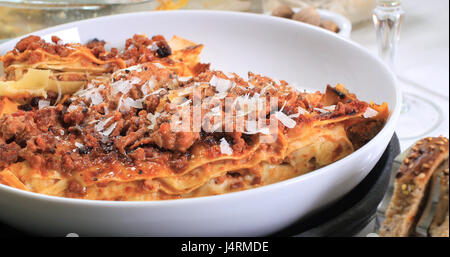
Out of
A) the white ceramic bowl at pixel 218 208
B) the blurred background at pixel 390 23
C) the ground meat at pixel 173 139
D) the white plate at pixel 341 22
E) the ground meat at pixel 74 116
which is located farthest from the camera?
the white plate at pixel 341 22

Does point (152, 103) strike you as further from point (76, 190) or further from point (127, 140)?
point (76, 190)

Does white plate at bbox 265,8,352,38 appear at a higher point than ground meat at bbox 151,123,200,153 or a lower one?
lower

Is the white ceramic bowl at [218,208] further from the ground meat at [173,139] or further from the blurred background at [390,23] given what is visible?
the blurred background at [390,23]

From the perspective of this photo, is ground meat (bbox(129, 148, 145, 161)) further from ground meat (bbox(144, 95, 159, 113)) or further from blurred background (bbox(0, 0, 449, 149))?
blurred background (bbox(0, 0, 449, 149))

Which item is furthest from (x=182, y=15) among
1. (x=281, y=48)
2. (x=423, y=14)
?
(x=423, y=14)

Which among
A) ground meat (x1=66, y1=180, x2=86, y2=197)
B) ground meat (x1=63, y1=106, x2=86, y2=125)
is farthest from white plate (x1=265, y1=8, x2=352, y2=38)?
ground meat (x1=66, y1=180, x2=86, y2=197)

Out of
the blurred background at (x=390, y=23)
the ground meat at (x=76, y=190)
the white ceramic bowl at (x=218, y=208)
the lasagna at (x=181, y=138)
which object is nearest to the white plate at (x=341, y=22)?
the blurred background at (x=390, y=23)

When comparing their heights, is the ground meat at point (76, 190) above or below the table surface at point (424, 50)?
above
